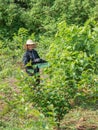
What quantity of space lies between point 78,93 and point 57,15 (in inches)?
441

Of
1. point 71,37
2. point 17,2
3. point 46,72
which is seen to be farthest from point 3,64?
point 17,2

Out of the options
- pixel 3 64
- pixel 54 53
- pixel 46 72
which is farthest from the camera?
pixel 3 64

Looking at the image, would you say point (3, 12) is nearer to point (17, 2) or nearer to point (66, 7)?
point (17, 2)

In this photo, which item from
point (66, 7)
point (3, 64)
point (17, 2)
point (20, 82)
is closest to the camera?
point (20, 82)

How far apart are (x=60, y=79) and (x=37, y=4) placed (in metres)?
11.5

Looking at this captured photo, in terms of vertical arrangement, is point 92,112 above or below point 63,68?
below

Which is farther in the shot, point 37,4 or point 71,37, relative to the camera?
point 37,4

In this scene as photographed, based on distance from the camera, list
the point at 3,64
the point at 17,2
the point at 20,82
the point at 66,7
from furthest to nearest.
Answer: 1. the point at 17,2
2. the point at 66,7
3. the point at 3,64
4. the point at 20,82

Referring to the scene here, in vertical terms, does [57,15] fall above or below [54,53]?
below

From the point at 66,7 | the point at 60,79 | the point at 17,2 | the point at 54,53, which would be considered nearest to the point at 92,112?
the point at 54,53

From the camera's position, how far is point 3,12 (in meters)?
16.2

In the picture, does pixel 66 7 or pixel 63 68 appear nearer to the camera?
pixel 63 68

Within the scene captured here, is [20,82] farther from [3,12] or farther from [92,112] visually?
[3,12]

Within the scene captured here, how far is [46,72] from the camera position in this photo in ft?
19.0
